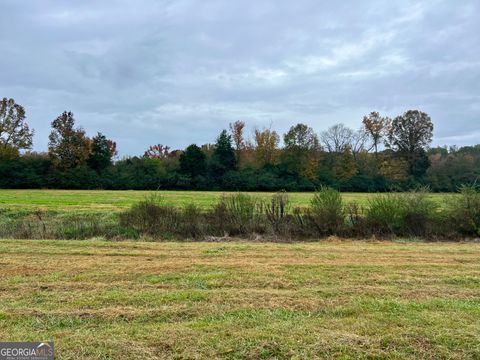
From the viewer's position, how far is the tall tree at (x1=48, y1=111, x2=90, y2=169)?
64.4m

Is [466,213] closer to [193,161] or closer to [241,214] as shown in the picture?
[241,214]

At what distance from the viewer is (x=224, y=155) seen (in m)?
67.5

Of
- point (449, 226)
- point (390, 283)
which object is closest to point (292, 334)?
point (390, 283)

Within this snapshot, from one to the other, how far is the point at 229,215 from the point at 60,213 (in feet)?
39.0

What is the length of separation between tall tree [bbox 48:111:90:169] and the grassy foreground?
2372 inches

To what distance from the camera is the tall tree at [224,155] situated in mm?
66688

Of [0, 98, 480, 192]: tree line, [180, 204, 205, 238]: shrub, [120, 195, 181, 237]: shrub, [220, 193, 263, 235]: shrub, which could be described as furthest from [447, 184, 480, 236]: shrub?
[0, 98, 480, 192]: tree line

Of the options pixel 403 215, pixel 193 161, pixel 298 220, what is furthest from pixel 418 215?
pixel 193 161

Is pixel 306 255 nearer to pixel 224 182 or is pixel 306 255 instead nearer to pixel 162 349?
pixel 162 349

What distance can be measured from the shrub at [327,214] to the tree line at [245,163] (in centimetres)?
4468

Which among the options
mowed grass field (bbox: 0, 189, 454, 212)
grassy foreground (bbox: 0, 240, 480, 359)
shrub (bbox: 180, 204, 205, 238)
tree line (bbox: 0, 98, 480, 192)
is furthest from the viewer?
tree line (bbox: 0, 98, 480, 192)

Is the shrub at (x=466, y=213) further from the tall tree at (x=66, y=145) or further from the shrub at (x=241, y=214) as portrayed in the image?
the tall tree at (x=66, y=145)

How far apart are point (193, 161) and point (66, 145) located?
911 inches

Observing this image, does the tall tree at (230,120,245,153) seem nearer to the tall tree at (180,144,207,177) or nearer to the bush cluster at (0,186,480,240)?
the tall tree at (180,144,207,177)
